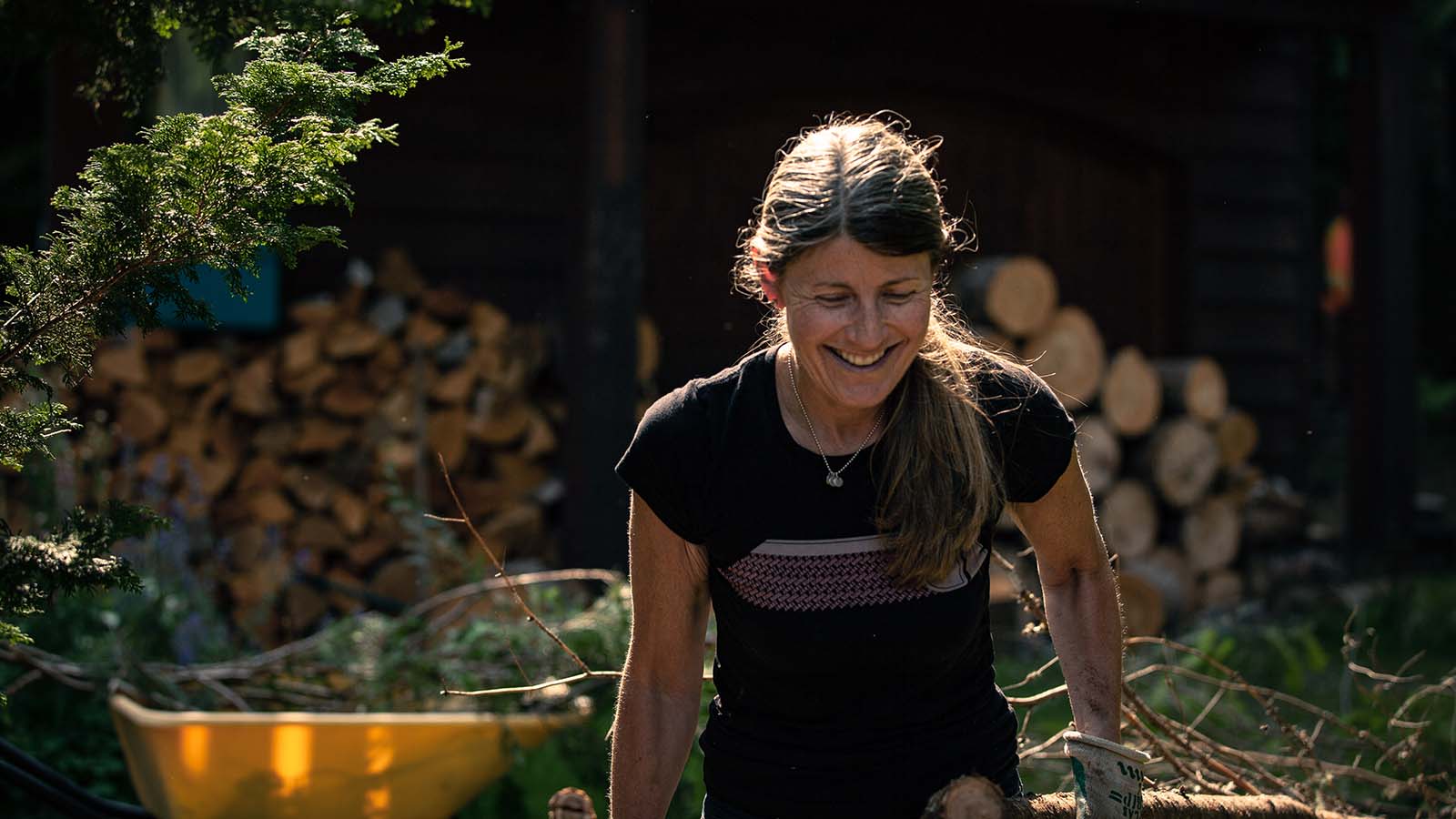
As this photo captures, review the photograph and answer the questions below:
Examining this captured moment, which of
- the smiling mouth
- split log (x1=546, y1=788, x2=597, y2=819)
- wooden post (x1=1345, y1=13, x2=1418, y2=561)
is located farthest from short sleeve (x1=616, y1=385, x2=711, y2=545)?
wooden post (x1=1345, y1=13, x2=1418, y2=561)

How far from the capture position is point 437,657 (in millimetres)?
3752

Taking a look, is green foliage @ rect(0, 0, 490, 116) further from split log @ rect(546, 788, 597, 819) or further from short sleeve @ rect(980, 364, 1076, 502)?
split log @ rect(546, 788, 597, 819)

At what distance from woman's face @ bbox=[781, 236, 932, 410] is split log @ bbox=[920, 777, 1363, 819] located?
0.50 metres

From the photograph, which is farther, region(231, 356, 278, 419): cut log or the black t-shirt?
region(231, 356, 278, 419): cut log

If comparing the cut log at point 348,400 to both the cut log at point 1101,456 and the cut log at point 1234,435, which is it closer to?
the cut log at point 1101,456

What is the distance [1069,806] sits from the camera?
197 centimetres

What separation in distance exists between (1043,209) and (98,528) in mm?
6018

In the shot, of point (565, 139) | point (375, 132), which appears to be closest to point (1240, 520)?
point (565, 139)

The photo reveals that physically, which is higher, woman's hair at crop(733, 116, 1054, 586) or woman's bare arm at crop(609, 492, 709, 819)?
woman's hair at crop(733, 116, 1054, 586)

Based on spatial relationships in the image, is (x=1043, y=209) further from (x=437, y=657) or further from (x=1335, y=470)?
(x=1335, y=470)

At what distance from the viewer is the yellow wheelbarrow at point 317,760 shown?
308 centimetres

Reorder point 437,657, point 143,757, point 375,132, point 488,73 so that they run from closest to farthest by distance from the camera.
Answer: 1. point 375,132
2. point 143,757
3. point 437,657
4. point 488,73

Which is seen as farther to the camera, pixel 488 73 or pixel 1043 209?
pixel 1043 209

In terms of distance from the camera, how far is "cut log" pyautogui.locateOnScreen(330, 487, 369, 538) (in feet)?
18.5
